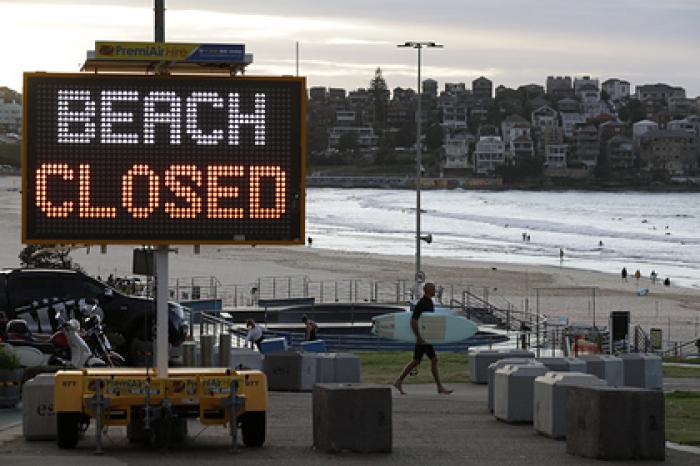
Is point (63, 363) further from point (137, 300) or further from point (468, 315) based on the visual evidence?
point (468, 315)

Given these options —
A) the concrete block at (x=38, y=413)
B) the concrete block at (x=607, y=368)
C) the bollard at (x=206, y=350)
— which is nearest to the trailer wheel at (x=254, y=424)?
the concrete block at (x=38, y=413)

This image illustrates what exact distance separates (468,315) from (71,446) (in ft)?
102

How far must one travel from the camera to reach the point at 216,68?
45.9 feet

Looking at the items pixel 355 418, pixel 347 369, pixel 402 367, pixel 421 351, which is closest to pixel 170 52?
pixel 355 418

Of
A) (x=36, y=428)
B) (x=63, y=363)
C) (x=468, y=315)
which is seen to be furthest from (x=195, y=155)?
(x=468, y=315)

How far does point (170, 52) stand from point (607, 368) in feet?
32.4

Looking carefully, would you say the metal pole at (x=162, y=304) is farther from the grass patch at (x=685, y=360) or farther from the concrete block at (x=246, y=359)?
the grass patch at (x=685, y=360)

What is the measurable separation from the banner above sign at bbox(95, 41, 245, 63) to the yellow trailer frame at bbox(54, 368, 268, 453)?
2.72 meters

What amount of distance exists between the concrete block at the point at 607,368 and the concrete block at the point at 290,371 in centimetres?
361

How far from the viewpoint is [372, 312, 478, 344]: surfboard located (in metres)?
35.7

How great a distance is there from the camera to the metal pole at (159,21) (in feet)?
59.4

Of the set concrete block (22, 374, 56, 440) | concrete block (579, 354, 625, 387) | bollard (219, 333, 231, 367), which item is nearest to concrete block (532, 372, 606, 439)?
concrete block (22, 374, 56, 440)

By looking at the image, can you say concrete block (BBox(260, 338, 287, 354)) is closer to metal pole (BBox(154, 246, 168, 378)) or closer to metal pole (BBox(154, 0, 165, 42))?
metal pole (BBox(154, 0, 165, 42))

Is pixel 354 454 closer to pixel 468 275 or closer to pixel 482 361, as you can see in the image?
pixel 482 361
